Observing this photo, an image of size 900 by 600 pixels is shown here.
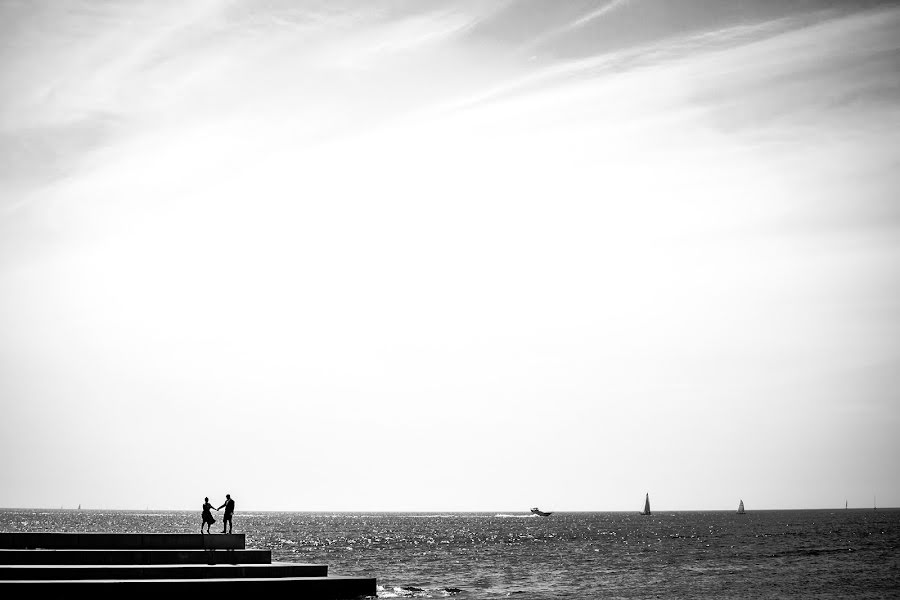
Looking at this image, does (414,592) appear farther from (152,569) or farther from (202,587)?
(202,587)

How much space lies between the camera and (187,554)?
1232 inches

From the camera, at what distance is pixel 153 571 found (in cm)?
2786

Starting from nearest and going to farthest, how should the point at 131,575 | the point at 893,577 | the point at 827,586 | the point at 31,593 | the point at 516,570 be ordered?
the point at 31,593 < the point at 131,575 < the point at 827,586 < the point at 893,577 < the point at 516,570

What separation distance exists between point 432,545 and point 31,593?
2700 inches

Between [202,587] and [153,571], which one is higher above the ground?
[153,571]

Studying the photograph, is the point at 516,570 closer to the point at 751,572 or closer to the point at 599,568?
the point at 599,568

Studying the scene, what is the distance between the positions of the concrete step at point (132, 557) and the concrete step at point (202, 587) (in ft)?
11.0

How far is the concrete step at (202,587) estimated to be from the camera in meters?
25.1

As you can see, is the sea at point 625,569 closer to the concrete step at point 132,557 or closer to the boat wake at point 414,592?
the boat wake at point 414,592

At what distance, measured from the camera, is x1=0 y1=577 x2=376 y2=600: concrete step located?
2508cm

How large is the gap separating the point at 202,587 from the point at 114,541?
22.4 ft

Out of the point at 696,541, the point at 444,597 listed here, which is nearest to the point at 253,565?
the point at 444,597

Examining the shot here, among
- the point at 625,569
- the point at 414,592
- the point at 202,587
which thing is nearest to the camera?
the point at 202,587

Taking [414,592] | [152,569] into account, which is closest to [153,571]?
[152,569]
